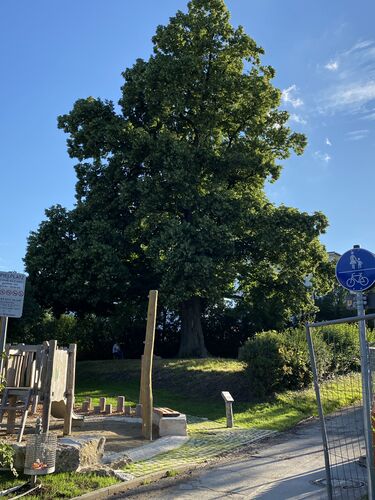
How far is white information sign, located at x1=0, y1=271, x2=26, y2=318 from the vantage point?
22.5 ft

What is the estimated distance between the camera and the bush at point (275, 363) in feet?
51.9

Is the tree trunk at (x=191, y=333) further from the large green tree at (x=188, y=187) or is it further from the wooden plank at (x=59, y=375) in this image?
the wooden plank at (x=59, y=375)

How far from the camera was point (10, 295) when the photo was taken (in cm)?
689

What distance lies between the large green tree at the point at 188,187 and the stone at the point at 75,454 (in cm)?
1280

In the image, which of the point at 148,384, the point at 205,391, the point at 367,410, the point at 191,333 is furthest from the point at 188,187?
the point at 367,410

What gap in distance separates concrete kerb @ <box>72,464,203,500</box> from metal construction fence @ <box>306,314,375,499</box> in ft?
7.43

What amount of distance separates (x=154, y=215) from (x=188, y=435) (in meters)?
13.2

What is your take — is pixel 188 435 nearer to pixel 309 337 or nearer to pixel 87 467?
pixel 87 467

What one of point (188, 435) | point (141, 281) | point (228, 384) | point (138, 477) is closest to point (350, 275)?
point (138, 477)

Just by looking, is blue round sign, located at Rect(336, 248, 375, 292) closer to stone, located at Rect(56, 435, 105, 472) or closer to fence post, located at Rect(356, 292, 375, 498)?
fence post, located at Rect(356, 292, 375, 498)

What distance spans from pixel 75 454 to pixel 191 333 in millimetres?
17703

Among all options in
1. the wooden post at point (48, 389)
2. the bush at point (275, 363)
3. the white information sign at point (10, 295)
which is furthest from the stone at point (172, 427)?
the bush at point (275, 363)

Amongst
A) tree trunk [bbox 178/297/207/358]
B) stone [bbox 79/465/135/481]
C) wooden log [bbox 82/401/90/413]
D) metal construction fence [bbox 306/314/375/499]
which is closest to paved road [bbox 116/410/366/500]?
metal construction fence [bbox 306/314/375/499]

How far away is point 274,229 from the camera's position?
71.7 ft
